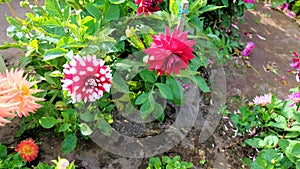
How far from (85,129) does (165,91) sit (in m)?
0.42

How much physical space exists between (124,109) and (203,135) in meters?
0.52

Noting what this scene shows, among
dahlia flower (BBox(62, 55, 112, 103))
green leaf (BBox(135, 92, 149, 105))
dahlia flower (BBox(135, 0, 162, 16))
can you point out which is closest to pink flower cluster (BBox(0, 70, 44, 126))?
dahlia flower (BBox(62, 55, 112, 103))

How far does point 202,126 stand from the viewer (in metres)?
2.30

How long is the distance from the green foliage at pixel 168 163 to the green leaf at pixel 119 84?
0.44 meters

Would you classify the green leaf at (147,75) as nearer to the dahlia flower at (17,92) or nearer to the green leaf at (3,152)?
the dahlia flower at (17,92)

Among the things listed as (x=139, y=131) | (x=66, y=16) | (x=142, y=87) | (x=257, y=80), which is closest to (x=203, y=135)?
(x=139, y=131)

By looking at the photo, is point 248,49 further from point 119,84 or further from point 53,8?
point 53,8

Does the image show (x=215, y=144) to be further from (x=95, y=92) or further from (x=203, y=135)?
(x=95, y=92)

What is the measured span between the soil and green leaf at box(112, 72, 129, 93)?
401 millimetres

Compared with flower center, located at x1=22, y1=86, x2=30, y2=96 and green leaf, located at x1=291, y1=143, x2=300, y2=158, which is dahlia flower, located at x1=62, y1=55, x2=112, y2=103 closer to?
flower center, located at x1=22, y1=86, x2=30, y2=96

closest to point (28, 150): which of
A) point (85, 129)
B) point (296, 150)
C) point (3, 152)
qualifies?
point (3, 152)

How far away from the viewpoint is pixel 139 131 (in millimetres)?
2133

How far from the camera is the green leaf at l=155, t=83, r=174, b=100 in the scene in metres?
1.77

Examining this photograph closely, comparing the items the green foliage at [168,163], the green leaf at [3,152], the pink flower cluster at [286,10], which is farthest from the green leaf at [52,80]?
the pink flower cluster at [286,10]
